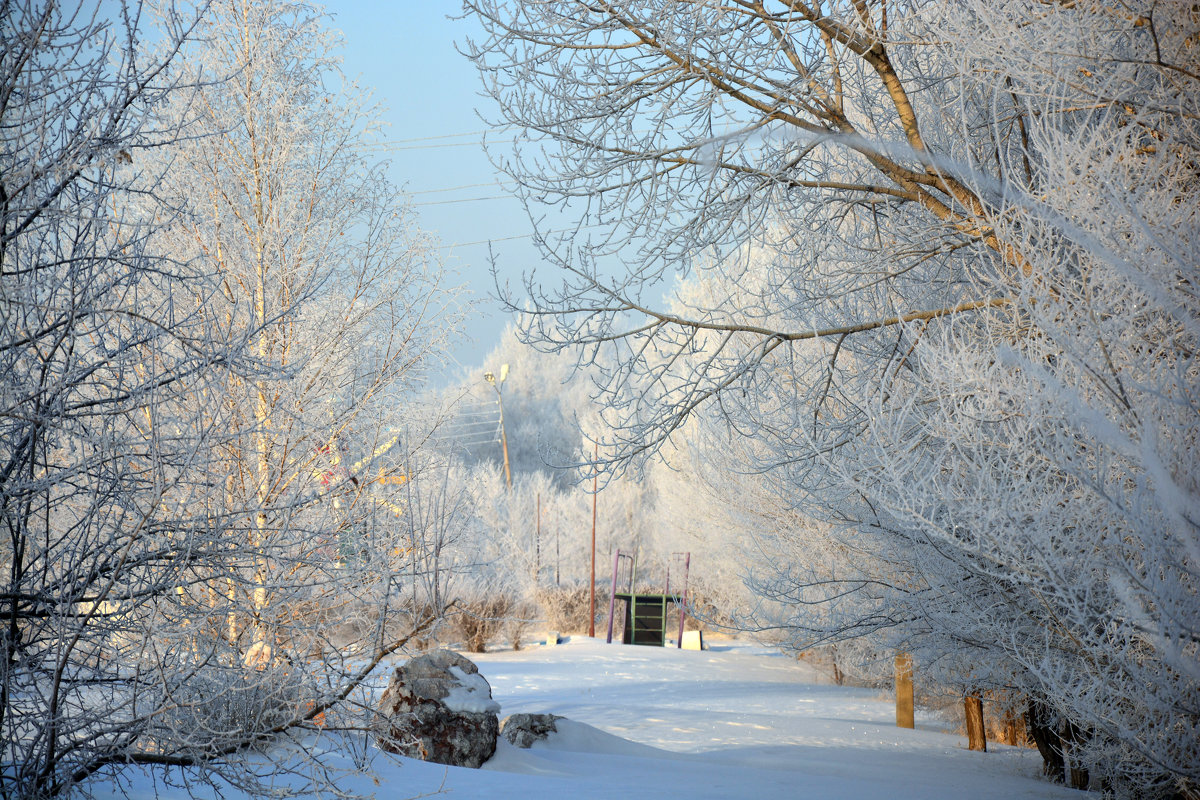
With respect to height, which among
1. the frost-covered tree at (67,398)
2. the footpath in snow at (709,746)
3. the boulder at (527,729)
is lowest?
the footpath in snow at (709,746)

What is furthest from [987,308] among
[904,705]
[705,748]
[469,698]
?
[904,705]

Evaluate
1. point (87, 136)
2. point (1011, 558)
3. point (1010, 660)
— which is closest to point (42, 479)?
point (87, 136)

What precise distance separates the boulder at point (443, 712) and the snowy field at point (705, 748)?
0.25 metres

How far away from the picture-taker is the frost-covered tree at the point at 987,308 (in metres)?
3.08

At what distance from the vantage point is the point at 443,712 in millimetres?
6672

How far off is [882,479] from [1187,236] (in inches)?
56.8

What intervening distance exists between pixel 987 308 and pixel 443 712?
4898mm

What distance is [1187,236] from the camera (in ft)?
10.0

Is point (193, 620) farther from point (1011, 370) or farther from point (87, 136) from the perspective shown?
point (1011, 370)

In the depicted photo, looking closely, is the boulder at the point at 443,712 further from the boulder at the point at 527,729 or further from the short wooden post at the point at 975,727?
the short wooden post at the point at 975,727

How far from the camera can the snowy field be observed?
570 cm

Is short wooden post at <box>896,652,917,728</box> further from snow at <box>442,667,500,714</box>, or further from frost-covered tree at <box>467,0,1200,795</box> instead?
snow at <box>442,667,500,714</box>

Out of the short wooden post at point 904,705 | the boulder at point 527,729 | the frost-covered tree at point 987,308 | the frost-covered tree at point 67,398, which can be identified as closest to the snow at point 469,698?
the boulder at point 527,729

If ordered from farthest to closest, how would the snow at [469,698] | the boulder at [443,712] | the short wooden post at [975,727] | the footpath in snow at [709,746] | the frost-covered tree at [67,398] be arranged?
1. the short wooden post at [975,727]
2. the snow at [469,698]
3. the boulder at [443,712]
4. the footpath in snow at [709,746]
5. the frost-covered tree at [67,398]
